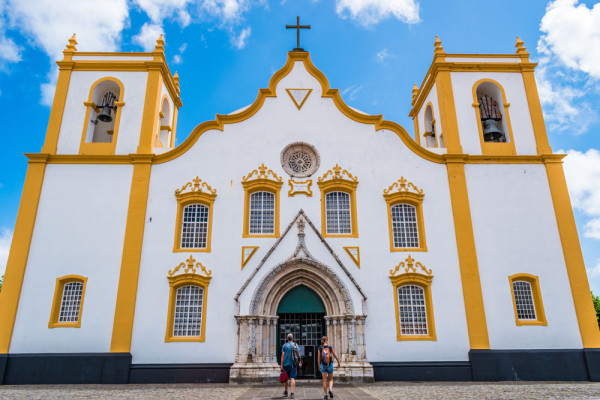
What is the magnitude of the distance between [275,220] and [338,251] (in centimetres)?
257

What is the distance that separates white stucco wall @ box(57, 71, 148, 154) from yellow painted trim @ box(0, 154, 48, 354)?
1.20 m

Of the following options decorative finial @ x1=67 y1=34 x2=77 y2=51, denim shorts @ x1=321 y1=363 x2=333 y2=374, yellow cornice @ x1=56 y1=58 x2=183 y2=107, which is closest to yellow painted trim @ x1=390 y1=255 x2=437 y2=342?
denim shorts @ x1=321 y1=363 x2=333 y2=374

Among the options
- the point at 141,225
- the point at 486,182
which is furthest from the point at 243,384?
the point at 486,182

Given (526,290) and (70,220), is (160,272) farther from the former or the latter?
(526,290)

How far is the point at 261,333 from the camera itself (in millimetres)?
13945

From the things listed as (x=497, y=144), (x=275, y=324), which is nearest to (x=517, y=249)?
(x=497, y=144)

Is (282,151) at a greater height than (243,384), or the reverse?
(282,151)

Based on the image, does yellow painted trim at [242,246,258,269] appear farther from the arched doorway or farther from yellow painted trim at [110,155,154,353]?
yellow painted trim at [110,155,154,353]

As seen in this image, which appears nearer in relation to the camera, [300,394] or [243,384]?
[300,394]

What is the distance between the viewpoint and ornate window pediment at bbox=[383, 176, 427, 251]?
50.4 feet

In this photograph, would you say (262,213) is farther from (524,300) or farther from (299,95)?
(524,300)

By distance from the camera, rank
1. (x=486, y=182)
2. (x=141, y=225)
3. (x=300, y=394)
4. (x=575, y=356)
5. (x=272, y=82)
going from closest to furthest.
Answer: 1. (x=300, y=394)
2. (x=575, y=356)
3. (x=141, y=225)
4. (x=486, y=182)
5. (x=272, y=82)

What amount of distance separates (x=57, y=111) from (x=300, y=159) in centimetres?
999

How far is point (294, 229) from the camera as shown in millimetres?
14992
